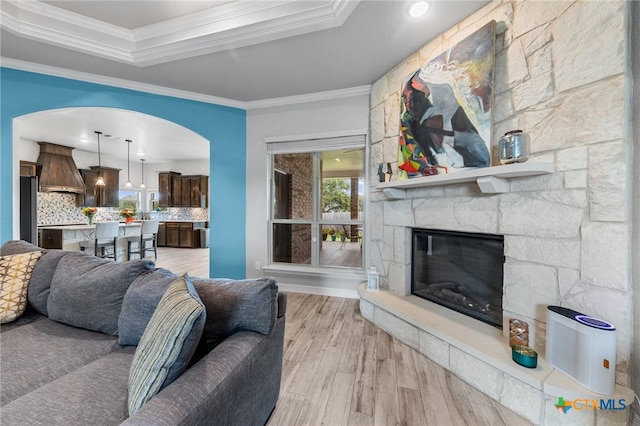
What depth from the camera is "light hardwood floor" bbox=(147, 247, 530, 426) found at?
142 centimetres

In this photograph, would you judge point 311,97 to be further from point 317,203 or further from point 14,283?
point 14,283

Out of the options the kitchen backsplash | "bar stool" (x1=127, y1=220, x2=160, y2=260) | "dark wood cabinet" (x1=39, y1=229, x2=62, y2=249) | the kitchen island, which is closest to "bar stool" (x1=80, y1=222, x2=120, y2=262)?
the kitchen island

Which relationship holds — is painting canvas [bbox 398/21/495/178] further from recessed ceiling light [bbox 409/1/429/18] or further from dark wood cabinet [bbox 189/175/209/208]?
dark wood cabinet [bbox 189/175/209/208]

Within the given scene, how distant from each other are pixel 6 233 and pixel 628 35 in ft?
16.9

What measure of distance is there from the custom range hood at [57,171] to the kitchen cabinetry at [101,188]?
0.39m

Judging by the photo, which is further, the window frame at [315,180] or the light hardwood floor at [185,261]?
the light hardwood floor at [185,261]

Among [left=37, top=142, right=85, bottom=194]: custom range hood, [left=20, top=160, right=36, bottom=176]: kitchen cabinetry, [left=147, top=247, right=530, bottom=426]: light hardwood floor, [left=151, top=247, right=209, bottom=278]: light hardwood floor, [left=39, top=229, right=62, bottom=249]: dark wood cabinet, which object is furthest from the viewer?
[left=37, top=142, right=85, bottom=194]: custom range hood

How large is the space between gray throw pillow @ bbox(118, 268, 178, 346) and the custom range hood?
21.0 ft

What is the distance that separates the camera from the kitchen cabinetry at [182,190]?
303 inches

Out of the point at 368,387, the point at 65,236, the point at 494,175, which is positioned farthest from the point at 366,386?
the point at 65,236

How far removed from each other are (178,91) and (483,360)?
4.14m

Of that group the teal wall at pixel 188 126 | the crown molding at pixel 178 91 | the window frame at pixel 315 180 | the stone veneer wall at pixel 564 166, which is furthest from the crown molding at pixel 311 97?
the stone veneer wall at pixel 564 166

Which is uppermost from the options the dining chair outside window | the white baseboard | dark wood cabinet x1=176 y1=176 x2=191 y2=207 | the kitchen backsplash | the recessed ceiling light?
the recessed ceiling light

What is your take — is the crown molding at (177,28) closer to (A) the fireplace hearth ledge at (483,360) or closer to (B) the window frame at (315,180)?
(B) the window frame at (315,180)
